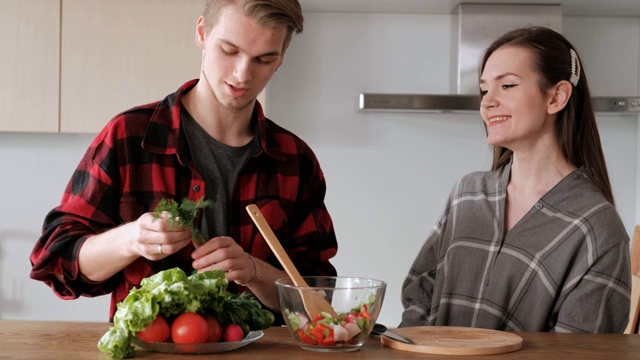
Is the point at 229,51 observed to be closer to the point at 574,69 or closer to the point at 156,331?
the point at 156,331

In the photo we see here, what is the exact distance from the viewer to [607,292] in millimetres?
1702

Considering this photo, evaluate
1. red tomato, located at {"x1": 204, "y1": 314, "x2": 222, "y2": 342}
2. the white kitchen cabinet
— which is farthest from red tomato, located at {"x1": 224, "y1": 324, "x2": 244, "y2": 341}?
the white kitchen cabinet

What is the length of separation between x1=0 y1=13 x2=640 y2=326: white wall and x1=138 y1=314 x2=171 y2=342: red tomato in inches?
80.0

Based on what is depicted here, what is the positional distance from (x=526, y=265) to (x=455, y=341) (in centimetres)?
46

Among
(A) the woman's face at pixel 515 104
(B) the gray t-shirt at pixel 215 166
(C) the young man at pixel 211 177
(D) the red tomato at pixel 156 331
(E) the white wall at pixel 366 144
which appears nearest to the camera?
(D) the red tomato at pixel 156 331

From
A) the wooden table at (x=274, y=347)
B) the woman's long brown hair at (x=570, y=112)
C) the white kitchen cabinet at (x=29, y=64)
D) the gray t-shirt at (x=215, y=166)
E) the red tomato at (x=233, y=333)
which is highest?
the white kitchen cabinet at (x=29, y=64)

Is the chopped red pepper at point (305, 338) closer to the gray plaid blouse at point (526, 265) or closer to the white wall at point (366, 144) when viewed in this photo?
the gray plaid blouse at point (526, 265)

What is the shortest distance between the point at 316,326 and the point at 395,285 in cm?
203

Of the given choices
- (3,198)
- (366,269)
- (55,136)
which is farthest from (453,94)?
(3,198)

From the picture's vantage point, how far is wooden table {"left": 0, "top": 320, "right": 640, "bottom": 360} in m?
1.28

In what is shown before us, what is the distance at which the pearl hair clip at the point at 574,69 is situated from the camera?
1911 millimetres

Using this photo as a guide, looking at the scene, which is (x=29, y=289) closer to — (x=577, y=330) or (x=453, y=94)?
(x=453, y=94)

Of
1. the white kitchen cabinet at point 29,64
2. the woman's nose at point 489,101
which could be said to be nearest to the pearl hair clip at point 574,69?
the woman's nose at point 489,101

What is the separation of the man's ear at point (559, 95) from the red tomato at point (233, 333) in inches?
36.3
